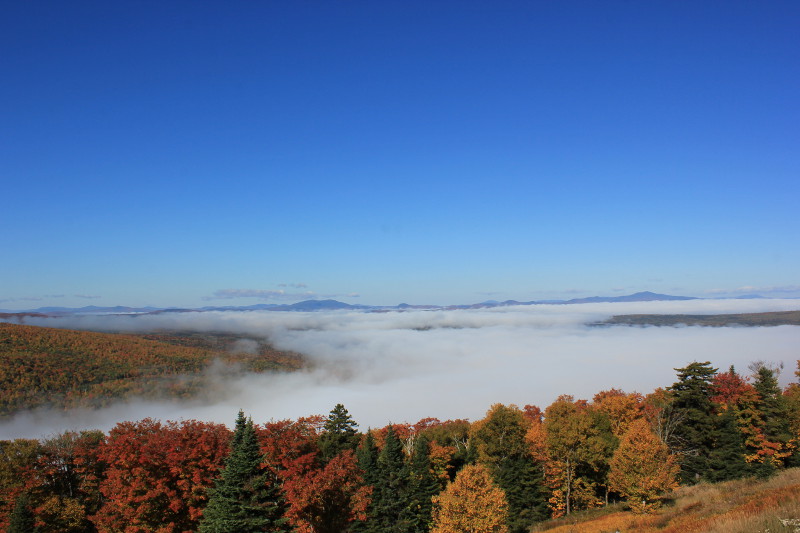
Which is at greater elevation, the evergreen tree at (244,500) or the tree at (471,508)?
the evergreen tree at (244,500)

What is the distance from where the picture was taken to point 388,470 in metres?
40.9

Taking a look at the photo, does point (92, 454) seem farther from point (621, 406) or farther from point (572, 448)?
point (621, 406)

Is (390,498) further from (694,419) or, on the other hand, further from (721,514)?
(694,419)

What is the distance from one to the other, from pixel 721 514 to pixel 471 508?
60.5ft

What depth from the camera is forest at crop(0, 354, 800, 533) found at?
3353 centimetres

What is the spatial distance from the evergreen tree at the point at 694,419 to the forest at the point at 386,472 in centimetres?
15

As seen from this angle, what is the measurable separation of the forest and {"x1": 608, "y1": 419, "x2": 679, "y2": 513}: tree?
116mm

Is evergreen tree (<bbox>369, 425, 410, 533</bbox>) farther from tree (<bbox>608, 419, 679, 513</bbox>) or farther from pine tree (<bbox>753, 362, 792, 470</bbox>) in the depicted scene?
pine tree (<bbox>753, 362, 792, 470</bbox>)

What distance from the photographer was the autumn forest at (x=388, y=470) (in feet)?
111

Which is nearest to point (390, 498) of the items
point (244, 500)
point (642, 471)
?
point (244, 500)

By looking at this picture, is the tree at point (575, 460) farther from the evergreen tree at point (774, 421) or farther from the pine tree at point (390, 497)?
the pine tree at point (390, 497)

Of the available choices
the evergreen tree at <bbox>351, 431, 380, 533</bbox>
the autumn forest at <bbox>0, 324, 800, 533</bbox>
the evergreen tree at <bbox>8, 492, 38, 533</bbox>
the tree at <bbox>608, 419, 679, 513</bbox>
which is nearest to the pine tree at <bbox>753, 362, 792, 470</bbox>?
the autumn forest at <bbox>0, 324, 800, 533</bbox>

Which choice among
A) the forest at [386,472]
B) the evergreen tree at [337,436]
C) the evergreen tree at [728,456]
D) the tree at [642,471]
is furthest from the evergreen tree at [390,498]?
the evergreen tree at [728,456]

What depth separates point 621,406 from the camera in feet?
208
